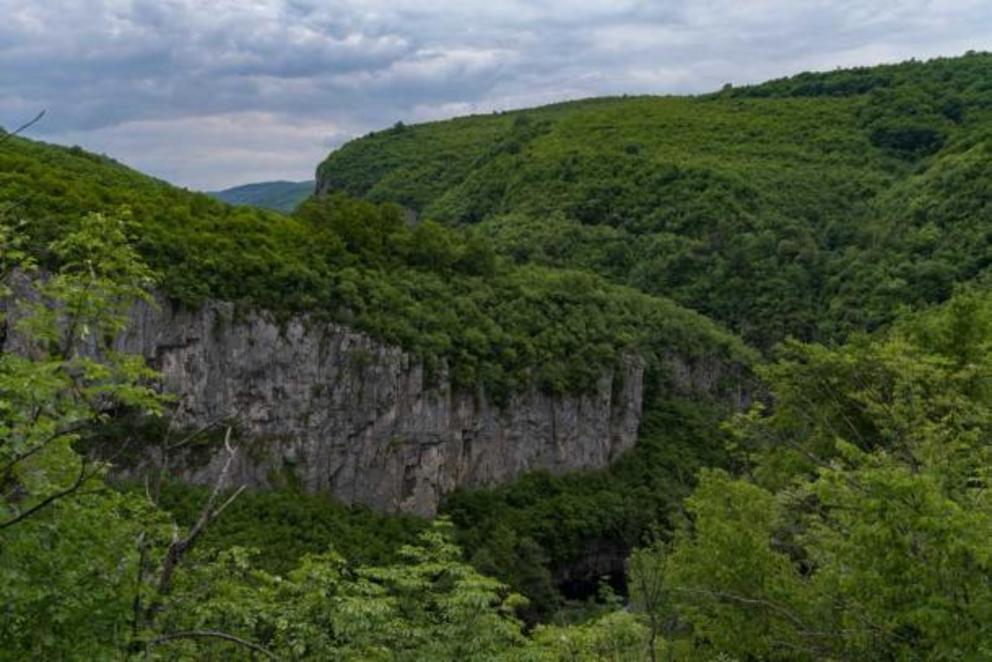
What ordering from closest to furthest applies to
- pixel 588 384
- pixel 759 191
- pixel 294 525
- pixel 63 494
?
pixel 63 494
pixel 294 525
pixel 588 384
pixel 759 191

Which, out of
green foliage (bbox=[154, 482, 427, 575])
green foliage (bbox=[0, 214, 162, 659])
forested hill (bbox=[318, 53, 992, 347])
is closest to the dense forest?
green foliage (bbox=[0, 214, 162, 659])

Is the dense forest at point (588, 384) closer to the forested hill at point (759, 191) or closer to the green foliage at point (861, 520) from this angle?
the green foliage at point (861, 520)

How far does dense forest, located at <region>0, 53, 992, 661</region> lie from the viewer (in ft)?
26.0

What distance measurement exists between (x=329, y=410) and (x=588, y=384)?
1811cm

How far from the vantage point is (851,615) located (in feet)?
39.2

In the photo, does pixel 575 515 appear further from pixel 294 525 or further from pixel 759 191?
pixel 759 191

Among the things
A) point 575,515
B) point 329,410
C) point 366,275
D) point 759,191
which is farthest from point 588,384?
point 759,191

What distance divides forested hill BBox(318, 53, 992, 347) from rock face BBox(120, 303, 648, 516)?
34135mm

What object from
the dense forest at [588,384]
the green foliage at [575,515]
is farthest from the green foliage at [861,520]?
the green foliage at [575,515]

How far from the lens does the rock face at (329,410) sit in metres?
39.8

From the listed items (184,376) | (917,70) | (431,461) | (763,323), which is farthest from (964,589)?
(917,70)

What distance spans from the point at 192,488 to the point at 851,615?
30534 mm

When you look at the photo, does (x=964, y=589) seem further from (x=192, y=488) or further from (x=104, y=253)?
(x=192, y=488)

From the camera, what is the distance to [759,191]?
335 feet
